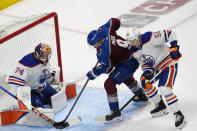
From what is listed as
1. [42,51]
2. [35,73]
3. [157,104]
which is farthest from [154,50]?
[35,73]

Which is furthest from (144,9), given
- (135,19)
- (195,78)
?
(195,78)

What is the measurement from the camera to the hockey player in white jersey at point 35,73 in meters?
4.89

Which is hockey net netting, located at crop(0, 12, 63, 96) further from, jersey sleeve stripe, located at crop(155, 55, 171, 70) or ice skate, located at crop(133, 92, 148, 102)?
jersey sleeve stripe, located at crop(155, 55, 171, 70)

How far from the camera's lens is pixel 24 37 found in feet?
17.4

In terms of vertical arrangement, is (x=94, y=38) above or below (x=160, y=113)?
above

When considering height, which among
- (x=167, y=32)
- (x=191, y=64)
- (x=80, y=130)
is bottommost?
(x=80, y=130)

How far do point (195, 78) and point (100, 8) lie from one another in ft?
9.08

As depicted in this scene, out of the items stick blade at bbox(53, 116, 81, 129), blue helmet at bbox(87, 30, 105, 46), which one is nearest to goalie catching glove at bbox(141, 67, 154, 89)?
blue helmet at bbox(87, 30, 105, 46)

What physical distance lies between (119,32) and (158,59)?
2275 mm

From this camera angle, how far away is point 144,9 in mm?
7672

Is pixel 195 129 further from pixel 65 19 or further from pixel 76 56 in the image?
pixel 65 19

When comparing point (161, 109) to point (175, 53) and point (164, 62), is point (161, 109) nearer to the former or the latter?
point (164, 62)

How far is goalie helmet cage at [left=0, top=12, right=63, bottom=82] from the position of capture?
514 cm

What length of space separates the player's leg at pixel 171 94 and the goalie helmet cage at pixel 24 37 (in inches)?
51.7
